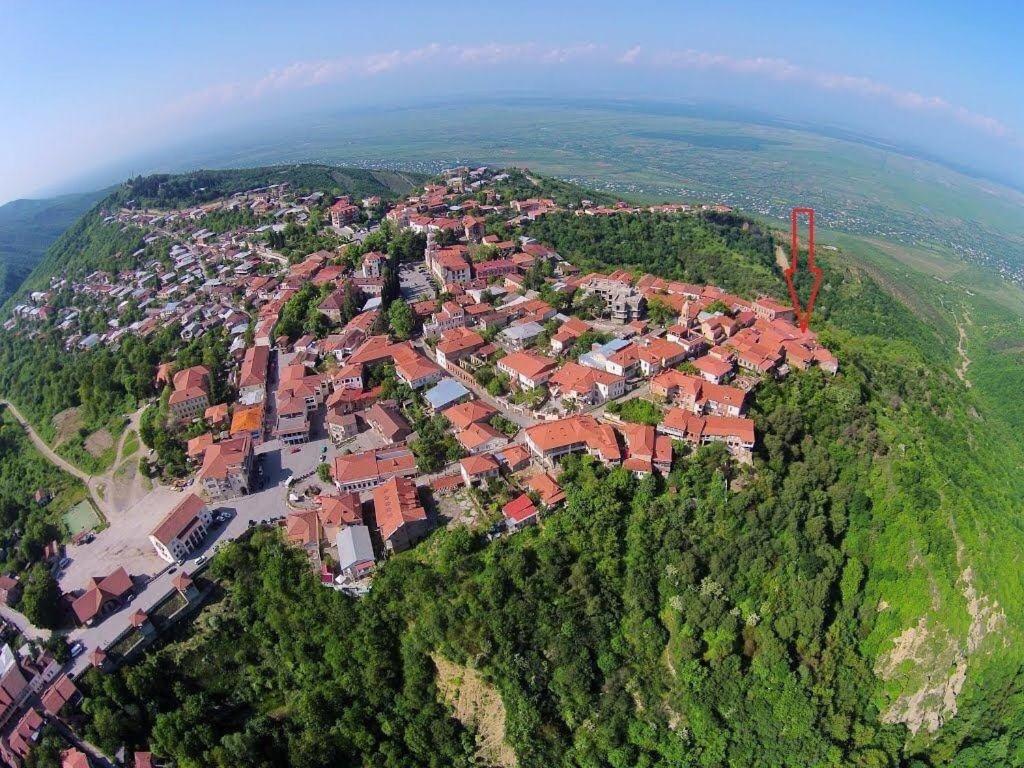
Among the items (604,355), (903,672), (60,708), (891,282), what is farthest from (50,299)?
(891,282)

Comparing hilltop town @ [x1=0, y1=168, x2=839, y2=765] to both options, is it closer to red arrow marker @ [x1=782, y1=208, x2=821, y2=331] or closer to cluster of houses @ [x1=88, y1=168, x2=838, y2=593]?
cluster of houses @ [x1=88, y1=168, x2=838, y2=593]

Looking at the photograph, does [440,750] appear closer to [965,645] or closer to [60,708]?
[60,708]

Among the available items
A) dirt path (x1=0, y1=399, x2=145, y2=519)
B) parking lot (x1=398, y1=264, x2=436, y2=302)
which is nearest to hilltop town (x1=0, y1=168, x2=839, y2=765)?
parking lot (x1=398, y1=264, x2=436, y2=302)

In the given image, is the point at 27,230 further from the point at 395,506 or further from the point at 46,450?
the point at 395,506

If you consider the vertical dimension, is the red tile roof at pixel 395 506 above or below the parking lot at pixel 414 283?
below

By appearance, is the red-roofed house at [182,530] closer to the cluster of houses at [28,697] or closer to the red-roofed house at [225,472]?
the red-roofed house at [225,472]

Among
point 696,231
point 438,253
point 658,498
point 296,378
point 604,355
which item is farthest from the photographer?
point 696,231

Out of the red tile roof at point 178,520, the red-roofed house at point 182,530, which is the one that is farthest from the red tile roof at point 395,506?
the red tile roof at point 178,520
